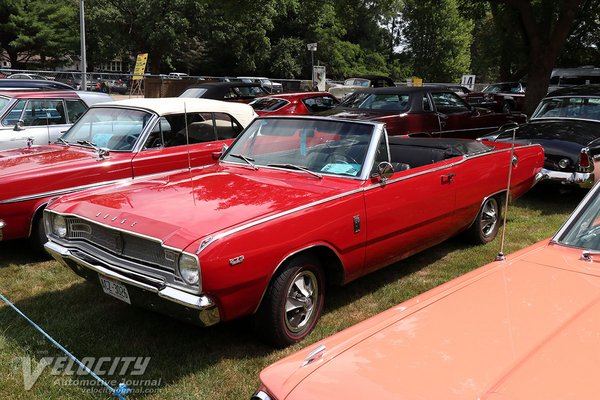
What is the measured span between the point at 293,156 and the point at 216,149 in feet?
8.29

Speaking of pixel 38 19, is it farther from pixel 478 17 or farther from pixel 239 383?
pixel 239 383

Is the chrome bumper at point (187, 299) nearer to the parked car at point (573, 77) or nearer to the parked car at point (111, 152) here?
the parked car at point (111, 152)

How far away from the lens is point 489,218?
6098mm

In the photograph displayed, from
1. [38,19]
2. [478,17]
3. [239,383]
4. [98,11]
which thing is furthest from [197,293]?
[38,19]

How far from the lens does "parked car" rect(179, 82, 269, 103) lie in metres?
14.7

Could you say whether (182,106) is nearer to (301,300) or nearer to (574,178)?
(301,300)

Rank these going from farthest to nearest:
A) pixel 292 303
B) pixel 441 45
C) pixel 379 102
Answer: pixel 441 45
pixel 379 102
pixel 292 303

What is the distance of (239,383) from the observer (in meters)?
3.40

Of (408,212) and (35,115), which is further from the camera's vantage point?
(35,115)

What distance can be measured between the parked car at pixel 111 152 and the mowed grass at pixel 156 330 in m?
0.72

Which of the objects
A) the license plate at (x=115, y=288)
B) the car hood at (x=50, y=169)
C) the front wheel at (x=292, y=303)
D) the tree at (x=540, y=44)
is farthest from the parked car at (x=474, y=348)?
the tree at (x=540, y=44)

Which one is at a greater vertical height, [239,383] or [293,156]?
[293,156]

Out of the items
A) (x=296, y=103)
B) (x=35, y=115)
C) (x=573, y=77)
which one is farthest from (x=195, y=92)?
(x=573, y=77)

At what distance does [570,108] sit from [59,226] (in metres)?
8.45
